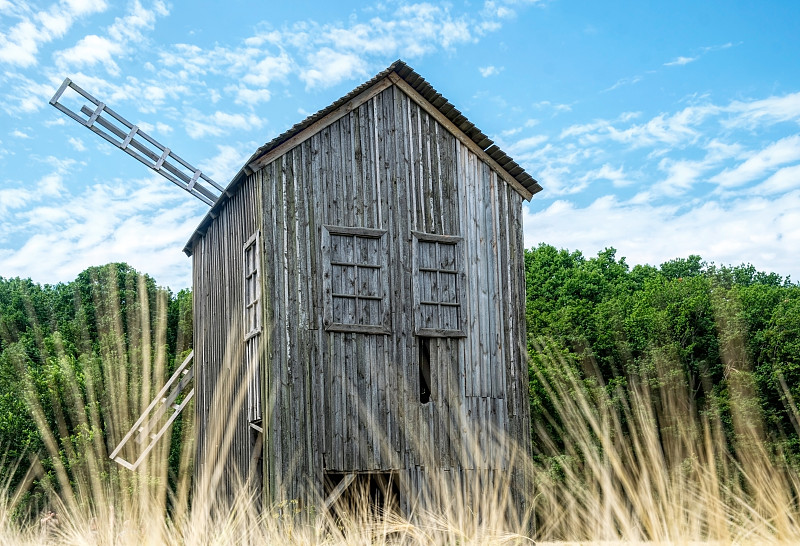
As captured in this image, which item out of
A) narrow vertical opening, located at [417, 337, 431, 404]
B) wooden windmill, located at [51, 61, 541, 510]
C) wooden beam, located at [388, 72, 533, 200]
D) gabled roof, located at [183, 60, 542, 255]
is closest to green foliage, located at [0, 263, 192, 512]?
wooden windmill, located at [51, 61, 541, 510]

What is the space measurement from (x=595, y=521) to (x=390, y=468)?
36.6ft

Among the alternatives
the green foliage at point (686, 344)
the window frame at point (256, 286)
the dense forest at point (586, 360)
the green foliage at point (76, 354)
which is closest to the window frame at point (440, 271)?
the window frame at point (256, 286)

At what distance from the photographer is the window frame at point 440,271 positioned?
51.6ft

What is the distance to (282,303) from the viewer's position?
48.8ft

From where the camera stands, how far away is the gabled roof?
15305 mm

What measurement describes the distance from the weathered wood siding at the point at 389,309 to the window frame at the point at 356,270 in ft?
0.20

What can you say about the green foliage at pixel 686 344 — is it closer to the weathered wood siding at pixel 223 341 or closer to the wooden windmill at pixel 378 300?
the weathered wood siding at pixel 223 341

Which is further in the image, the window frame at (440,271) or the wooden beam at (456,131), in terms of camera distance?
the wooden beam at (456,131)

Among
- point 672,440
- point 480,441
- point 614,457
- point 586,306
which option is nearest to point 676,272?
point 586,306

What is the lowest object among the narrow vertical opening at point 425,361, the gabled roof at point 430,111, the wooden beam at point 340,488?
the wooden beam at point 340,488

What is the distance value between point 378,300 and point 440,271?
1341mm

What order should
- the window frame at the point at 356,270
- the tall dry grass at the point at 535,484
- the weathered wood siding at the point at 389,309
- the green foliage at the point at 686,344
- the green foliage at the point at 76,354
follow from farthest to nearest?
the green foliage at the point at 76,354
the green foliage at the point at 686,344
the window frame at the point at 356,270
the weathered wood siding at the point at 389,309
the tall dry grass at the point at 535,484

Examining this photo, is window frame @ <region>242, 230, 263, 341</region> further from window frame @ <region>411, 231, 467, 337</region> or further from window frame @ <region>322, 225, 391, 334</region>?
window frame @ <region>411, 231, 467, 337</region>

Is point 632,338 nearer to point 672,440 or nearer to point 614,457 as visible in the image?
point 672,440
